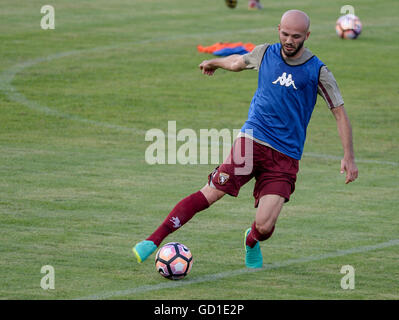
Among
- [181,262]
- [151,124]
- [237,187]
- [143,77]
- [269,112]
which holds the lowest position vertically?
[181,262]

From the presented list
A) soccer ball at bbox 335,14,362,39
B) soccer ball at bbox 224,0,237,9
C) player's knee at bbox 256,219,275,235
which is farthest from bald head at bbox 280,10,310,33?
soccer ball at bbox 224,0,237,9

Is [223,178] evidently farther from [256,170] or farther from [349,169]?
[349,169]

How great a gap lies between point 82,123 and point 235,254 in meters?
7.61

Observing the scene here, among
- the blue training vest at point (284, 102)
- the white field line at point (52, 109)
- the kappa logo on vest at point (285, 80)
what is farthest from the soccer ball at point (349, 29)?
the kappa logo on vest at point (285, 80)

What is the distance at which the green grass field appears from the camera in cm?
805

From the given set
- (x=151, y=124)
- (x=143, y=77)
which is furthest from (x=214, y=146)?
(x=143, y=77)

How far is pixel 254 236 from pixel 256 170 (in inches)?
24.4

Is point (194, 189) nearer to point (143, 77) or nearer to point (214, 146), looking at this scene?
point (214, 146)

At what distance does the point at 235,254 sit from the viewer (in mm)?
8797

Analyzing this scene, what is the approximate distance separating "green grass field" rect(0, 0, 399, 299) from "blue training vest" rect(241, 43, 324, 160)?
1.31 metres

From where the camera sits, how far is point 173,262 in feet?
25.7

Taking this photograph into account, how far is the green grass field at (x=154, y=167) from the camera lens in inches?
317

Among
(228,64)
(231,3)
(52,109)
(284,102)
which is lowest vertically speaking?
(284,102)

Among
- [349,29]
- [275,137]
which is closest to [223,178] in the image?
[275,137]
